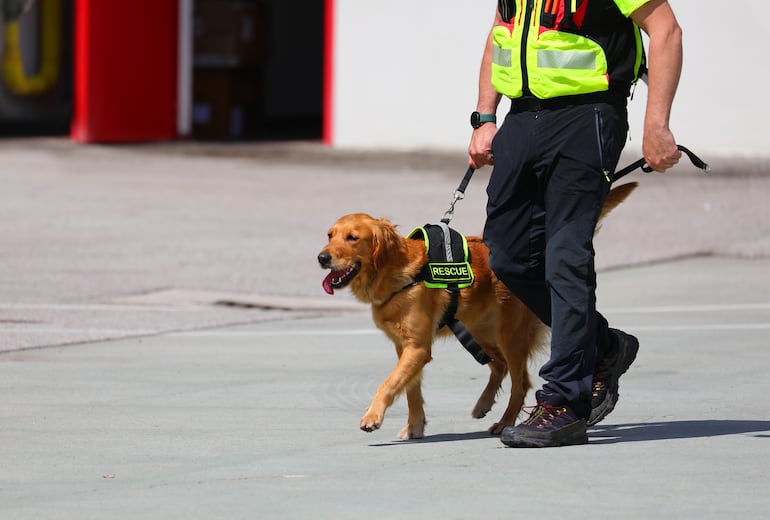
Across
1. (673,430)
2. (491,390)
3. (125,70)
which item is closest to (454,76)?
(125,70)

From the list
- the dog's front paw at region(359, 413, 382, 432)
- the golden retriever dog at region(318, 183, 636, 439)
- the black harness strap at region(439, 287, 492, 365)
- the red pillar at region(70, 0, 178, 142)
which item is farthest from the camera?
the red pillar at region(70, 0, 178, 142)

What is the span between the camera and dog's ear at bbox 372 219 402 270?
655cm

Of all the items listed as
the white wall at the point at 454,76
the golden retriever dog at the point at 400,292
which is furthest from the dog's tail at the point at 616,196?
the white wall at the point at 454,76

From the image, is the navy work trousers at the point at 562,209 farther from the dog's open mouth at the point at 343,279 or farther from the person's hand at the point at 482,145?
the dog's open mouth at the point at 343,279

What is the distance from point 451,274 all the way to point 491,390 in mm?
722

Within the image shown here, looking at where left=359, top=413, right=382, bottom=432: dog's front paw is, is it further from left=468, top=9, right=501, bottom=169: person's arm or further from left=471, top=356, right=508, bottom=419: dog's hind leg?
left=468, top=9, right=501, bottom=169: person's arm

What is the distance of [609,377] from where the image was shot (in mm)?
6430

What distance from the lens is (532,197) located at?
624cm

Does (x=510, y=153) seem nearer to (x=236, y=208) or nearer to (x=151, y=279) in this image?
(x=151, y=279)

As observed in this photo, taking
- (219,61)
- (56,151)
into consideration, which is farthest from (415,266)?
(219,61)

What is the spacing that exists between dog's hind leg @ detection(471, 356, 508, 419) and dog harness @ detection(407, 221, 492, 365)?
0.34m

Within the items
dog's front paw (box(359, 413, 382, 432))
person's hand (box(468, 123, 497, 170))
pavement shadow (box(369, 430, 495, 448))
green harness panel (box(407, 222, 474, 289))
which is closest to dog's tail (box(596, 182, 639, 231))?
person's hand (box(468, 123, 497, 170))

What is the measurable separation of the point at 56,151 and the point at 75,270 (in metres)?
10.6

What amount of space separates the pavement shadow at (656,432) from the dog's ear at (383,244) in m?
0.77
